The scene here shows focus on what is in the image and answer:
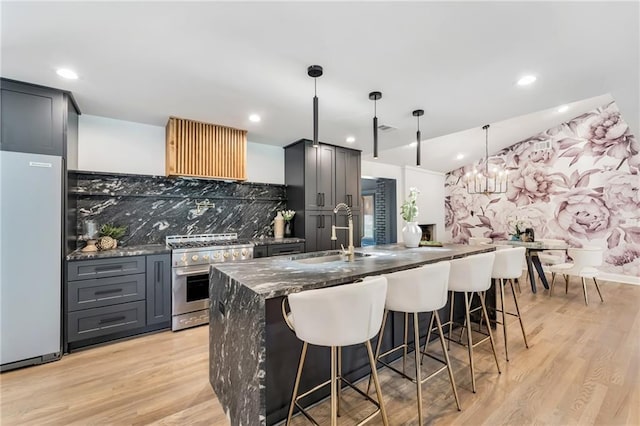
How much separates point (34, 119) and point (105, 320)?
6.44ft

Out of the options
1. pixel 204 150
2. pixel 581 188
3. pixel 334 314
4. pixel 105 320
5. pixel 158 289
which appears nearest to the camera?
pixel 334 314

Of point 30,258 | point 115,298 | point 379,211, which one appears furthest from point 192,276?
point 379,211

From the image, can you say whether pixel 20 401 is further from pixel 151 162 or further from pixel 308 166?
pixel 308 166

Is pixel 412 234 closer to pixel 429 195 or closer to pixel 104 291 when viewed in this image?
pixel 104 291

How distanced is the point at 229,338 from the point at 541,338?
3221 millimetres

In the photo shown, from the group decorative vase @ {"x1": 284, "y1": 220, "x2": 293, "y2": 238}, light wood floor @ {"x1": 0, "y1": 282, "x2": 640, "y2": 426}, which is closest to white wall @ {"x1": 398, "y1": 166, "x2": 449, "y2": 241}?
decorative vase @ {"x1": 284, "y1": 220, "x2": 293, "y2": 238}

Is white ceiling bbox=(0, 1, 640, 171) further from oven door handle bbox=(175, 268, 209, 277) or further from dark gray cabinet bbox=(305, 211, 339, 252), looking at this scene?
oven door handle bbox=(175, 268, 209, 277)

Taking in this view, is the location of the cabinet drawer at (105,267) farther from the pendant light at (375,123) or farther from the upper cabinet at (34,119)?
the pendant light at (375,123)

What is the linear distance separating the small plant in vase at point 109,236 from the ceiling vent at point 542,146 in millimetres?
8092

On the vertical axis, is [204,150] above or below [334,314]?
above

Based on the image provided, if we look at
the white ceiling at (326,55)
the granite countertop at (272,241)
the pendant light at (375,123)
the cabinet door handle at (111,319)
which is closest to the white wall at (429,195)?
the granite countertop at (272,241)

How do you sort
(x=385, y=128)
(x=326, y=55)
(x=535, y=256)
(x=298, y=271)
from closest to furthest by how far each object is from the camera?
(x=298, y=271), (x=326, y=55), (x=385, y=128), (x=535, y=256)

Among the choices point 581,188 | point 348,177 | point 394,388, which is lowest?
point 394,388

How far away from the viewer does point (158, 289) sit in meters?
3.08
